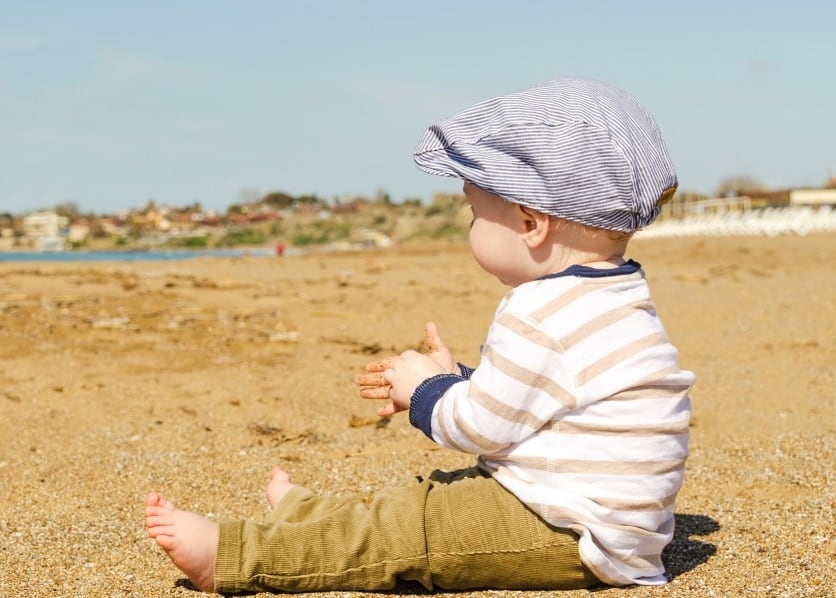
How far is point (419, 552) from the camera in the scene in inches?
77.9

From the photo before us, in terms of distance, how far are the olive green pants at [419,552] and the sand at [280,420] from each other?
75 mm

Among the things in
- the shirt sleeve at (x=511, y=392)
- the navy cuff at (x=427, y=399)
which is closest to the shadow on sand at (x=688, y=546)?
the shirt sleeve at (x=511, y=392)

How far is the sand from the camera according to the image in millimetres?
2215

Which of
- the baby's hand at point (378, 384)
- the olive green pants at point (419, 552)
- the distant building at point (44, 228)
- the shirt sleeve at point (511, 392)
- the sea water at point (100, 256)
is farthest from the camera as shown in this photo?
the distant building at point (44, 228)

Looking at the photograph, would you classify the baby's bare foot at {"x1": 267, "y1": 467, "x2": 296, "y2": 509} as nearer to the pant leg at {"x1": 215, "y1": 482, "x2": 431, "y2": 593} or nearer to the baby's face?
the pant leg at {"x1": 215, "y1": 482, "x2": 431, "y2": 593}

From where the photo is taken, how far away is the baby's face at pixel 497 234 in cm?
198

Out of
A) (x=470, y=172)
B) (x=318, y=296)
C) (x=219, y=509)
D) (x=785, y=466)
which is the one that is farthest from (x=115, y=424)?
(x=318, y=296)

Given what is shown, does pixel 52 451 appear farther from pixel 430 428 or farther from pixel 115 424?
pixel 430 428

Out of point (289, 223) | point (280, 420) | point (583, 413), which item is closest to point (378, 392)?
point (583, 413)

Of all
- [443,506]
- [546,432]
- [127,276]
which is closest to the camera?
[546,432]

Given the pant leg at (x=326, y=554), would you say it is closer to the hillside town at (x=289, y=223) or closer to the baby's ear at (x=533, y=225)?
the baby's ear at (x=533, y=225)

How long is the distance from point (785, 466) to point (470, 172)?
168cm

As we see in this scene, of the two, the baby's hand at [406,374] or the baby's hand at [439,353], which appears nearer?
the baby's hand at [406,374]

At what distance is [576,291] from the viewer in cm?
192
